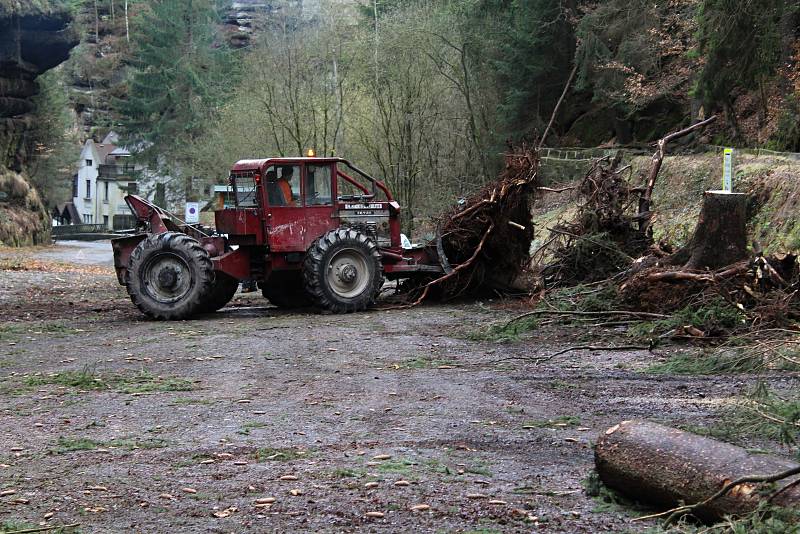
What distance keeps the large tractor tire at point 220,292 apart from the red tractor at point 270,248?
0.08ft

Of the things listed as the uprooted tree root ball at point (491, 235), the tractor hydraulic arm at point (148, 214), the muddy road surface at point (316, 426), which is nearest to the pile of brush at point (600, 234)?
the uprooted tree root ball at point (491, 235)

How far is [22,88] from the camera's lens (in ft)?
177

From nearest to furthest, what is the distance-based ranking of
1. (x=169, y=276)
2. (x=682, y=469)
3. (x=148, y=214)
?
(x=682, y=469) → (x=169, y=276) → (x=148, y=214)

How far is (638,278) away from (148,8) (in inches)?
2368

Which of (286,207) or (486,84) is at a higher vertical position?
(486,84)

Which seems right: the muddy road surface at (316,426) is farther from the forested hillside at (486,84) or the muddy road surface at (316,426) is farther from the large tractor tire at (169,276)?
the forested hillside at (486,84)

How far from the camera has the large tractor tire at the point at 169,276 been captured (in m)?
15.9

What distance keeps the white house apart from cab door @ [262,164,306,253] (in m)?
87.3

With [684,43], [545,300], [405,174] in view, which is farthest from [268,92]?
[545,300]

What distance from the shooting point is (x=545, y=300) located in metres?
14.0

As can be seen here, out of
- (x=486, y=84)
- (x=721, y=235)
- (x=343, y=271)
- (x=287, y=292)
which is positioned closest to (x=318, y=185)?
(x=343, y=271)

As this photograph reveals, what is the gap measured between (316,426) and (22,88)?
51.5m

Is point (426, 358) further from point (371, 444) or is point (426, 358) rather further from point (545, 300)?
point (371, 444)

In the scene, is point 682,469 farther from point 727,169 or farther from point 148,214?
point 148,214
